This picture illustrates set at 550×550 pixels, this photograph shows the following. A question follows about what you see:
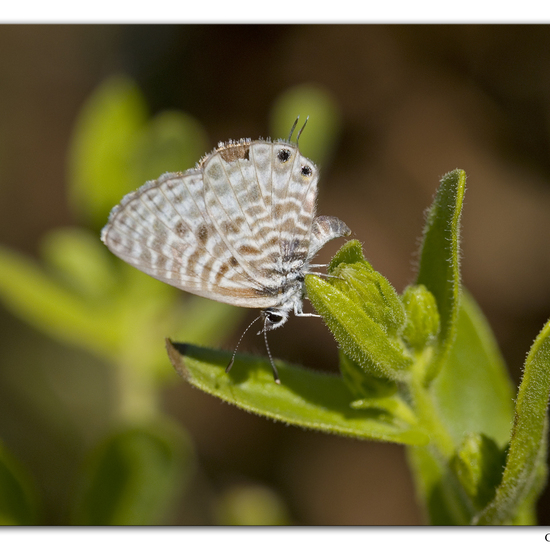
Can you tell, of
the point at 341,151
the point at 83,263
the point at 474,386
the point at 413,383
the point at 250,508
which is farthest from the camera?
the point at 341,151

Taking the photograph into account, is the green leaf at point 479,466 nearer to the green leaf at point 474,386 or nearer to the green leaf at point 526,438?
the green leaf at point 526,438

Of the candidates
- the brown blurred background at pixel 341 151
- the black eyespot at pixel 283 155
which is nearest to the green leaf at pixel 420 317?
the black eyespot at pixel 283 155

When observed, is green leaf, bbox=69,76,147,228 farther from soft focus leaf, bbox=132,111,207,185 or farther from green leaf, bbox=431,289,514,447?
green leaf, bbox=431,289,514,447

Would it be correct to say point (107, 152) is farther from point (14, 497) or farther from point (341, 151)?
point (341, 151)

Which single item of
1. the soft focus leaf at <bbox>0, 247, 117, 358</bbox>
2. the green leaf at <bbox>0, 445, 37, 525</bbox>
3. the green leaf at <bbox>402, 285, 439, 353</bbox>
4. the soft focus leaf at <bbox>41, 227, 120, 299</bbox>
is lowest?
the green leaf at <bbox>0, 445, 37, 525</bbox>

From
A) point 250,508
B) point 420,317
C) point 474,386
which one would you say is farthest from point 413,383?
point 250,508

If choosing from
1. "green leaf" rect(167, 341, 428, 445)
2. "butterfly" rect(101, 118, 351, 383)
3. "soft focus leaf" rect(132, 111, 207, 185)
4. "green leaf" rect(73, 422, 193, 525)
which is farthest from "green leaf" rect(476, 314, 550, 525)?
"soft focus leaf" rect(132, 111, 207, 185)

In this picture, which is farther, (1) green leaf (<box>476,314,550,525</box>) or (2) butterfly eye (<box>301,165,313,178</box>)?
(2) butterfly eye (<box>301,165,313,178</box>)
